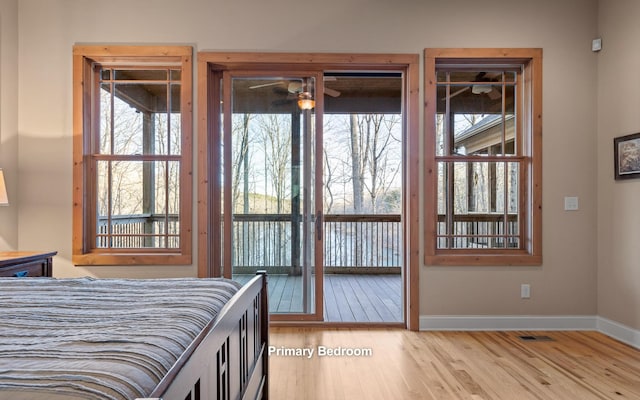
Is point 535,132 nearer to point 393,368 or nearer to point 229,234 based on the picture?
point 393,368

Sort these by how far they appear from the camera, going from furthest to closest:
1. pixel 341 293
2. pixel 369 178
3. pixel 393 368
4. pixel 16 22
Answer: pixel 369 178 → pixel 341 293 → pixel 16 22 → pixel 393 368

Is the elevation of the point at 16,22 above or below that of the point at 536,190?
above

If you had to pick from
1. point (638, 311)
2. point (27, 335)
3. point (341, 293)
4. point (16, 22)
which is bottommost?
point (341, 293)

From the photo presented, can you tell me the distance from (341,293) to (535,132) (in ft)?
9.59

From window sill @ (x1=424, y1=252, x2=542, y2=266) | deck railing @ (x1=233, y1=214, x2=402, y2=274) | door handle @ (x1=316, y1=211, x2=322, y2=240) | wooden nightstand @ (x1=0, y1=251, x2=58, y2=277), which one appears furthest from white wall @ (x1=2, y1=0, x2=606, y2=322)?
deck railing @ (x1=233, y1=214, x2=402, y2=274)

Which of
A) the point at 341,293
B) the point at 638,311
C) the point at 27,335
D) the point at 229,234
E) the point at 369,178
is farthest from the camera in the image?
the point at 369,178

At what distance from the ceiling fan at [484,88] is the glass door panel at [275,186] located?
1.46m

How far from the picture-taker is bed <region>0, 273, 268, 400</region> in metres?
0.77

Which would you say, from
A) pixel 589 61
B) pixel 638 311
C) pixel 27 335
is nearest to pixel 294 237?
pixel 27 335

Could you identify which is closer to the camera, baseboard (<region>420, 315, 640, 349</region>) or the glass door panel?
baseboard (<region>420, 315, 640, 349</region>)

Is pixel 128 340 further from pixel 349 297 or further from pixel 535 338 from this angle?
pixel 349 297

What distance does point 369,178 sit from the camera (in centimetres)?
666

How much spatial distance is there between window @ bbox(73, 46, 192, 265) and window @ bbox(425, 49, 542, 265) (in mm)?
2373

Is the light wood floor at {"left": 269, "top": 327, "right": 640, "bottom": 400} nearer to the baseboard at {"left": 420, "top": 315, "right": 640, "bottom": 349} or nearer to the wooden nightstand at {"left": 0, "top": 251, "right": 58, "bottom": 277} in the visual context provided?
the baseboard at {"left": 420, "top": 315, "right": 640, "bottom": 349}
